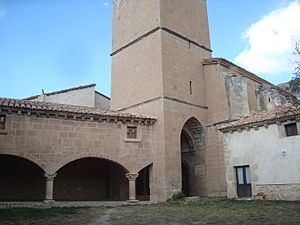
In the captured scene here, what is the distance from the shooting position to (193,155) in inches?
707

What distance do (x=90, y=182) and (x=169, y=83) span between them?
6628 mm

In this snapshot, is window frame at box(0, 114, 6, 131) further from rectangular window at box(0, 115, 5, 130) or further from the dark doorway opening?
the dark doorway opening

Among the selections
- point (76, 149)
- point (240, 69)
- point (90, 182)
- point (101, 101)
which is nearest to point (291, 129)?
point (240, 69)

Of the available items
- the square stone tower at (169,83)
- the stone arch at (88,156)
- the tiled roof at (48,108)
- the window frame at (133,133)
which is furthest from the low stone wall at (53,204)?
the tiled roof at (48,108)

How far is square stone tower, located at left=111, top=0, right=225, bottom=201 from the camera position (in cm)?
1561

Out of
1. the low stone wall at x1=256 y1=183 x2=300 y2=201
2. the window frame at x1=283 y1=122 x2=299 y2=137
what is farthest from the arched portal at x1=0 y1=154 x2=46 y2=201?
the window frame at x1=283 y1=122 x2=299 y2=137

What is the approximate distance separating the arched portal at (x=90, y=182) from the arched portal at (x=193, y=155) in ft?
12.3

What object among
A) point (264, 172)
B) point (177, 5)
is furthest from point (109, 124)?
point (177, 5)

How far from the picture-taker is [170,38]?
17.5 m

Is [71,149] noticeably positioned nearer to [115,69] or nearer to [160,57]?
[160,57]

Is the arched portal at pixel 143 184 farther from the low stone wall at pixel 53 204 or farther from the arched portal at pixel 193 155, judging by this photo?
the low stone wall at pixel 53 204

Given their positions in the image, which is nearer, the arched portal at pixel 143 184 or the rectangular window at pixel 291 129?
the rectangular window at pixel 291 129

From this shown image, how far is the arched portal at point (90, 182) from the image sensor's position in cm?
1623

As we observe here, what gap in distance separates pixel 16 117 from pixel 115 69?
854cm
